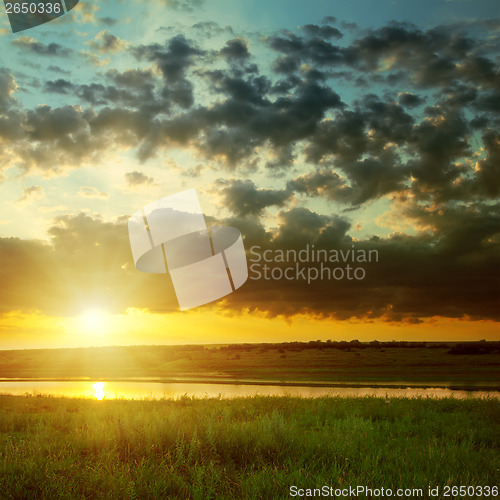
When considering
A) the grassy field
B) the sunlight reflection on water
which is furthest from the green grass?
the grassy field

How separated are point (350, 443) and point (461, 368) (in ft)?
209

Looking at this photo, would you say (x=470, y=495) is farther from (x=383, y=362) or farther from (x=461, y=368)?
(x=383, y=362)

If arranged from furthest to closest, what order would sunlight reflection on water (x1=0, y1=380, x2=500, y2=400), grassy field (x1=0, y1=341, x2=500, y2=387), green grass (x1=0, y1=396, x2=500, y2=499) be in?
1. grassy field (x1=0, y1=341, x2=500, y2=387)
2. sunlight reflection on water (x1=0, y1=380, x2=500, y2=400)
3. green grass (x1=0, y1=396, x2=500, y2=499)

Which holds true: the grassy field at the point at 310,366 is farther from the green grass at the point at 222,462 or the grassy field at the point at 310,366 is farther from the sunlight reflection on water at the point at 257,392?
the green grass at the point at 222,462

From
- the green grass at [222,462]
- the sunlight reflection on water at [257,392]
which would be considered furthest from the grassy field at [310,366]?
the green grass at [222,462]

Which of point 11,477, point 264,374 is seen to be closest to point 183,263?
point 11,477

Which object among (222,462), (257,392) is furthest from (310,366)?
(222,462)

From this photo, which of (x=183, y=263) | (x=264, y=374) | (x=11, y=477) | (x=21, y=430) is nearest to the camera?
(x=11, y=477)

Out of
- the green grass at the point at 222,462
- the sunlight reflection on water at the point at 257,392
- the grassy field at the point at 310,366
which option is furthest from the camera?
the grassy field at the point at 310,366

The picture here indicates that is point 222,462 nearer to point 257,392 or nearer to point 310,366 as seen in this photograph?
point 257,392

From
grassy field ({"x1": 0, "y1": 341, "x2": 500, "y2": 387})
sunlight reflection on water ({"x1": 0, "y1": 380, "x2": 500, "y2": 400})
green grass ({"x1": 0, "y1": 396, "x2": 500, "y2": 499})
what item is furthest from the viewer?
grassy field ({"x1": 0, "y1": 341, "x2": 500, "y2": 387})

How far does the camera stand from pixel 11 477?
636 centimetres

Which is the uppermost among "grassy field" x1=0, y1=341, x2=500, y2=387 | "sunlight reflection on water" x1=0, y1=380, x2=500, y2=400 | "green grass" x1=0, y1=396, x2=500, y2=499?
"green grass" x1=0, y1=396, x2=500, y2=499

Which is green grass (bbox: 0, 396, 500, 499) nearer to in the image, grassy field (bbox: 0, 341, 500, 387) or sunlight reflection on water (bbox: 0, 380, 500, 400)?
sunlight reflection on water (bbox: 0, 380, 500, 400)
